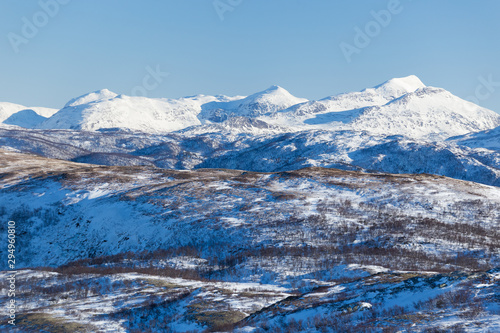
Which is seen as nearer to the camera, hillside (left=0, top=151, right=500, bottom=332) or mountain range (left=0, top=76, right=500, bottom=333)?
mountain range (left=0, top=76, right=500, bottom=333)

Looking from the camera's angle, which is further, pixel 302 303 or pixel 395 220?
pixel 395 220

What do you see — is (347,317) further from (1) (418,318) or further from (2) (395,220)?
(2) (395,220)

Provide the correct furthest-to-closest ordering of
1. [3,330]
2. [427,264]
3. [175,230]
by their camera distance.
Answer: [175,230] → [427,264] → [3,330]

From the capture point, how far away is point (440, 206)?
6238 cm

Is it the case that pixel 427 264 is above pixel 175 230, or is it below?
below

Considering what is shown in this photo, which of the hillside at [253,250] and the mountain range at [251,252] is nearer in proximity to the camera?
the mountain range at [251,252]

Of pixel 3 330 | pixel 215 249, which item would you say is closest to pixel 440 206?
pixel 215 249

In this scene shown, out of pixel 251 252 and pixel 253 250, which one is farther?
pixel 253 250

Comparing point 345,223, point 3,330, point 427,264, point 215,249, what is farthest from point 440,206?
point 3,330

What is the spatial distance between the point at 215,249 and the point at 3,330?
81.4ft

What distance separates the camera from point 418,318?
2080 cm

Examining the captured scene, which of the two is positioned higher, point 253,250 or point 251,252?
point 253,250

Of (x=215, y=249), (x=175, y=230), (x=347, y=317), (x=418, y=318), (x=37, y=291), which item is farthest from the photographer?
(x=175, y=230)

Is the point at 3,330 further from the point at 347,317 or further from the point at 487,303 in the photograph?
the point at 487,303
